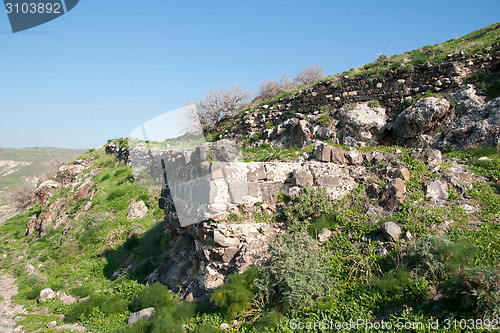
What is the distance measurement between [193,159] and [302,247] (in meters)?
3.19

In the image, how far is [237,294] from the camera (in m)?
4.84

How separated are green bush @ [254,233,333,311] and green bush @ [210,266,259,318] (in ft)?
0.58

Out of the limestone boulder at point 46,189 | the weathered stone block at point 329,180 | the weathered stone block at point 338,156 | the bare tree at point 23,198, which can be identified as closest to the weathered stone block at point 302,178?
the weathered stone block at point 329,180

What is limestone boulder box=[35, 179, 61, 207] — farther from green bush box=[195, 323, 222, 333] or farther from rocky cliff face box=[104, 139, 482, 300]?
green bush box=[195, 323, 222, 333]

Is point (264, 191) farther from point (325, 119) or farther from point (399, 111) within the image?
point (399, 111)

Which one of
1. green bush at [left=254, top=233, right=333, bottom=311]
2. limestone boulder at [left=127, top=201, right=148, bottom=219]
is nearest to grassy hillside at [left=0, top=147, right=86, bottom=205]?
limestone boulder at [left=127, top=201, right=148, bottom=219]

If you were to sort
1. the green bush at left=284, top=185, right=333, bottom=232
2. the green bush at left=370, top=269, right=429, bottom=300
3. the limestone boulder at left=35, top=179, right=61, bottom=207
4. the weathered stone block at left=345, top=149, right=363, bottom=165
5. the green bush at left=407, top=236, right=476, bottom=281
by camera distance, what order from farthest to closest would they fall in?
the limestone boulder at left=35, top=179, right=61, bottom=207 → the weathered stone block at left=345, top=149, right=363, bottom=165 → the green bush at left=284, top=185, right=333, bottom=232 → the green bush at left=407, top=236, right=476, bottom=281 → the green bush at left=370, top=269, right=429, bottom=300

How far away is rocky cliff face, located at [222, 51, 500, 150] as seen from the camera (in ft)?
27.9

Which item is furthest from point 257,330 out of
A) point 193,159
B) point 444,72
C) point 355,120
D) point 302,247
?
point 444,72

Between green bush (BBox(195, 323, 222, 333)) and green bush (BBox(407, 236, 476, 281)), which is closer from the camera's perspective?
green bush (BBox(407, 236, 476, 281))

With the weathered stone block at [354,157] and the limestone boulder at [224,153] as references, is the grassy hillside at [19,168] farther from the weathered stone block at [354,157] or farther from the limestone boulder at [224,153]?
the weathered stone block at [354,157]

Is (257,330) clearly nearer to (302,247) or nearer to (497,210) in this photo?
(302,247)

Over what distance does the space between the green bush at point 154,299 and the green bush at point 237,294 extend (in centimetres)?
169

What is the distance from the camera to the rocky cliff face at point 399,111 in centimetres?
850
